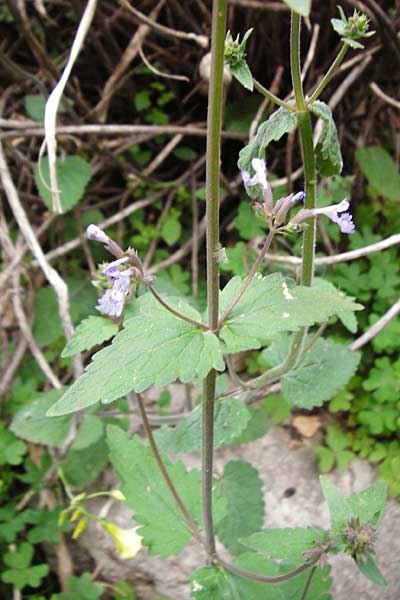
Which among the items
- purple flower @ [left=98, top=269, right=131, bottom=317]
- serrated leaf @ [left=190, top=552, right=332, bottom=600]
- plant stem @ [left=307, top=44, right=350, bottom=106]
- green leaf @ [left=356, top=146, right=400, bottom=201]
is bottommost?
serrated leaf @ [left=190, top=552, right=332, bottom=600]

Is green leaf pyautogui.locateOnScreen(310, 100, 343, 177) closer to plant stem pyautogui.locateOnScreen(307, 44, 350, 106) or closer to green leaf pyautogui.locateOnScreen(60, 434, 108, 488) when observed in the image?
plant stem pyautogui.locateOnScreen(307, 44, 350, 106)

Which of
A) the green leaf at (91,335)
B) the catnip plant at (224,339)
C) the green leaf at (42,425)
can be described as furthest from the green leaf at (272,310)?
the green leaf at (42,425)

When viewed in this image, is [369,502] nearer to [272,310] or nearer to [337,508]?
[337,508]

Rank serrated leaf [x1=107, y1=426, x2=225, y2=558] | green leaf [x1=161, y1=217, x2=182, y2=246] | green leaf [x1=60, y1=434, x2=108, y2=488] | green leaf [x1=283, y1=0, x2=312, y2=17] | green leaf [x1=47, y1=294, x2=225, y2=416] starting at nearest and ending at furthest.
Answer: green leaf [x1=283, y1=0, x2=312, y2=17]
green leaf [x1=47, y1=294, x2=225, y2=416]
serrated leaf [x1=107, y1=426, x2=225, y2=558]
green leaf [x1=60, y1=434, x2=108, y2=488]
green leaf [x1=161, y1=217, x2=182, y2=246]

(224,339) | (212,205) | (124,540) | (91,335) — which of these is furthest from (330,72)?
(124,540)

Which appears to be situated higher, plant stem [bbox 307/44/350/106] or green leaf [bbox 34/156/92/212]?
plant stem [bbox 307/44/350/106]

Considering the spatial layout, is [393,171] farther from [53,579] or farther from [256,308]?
[53,579]

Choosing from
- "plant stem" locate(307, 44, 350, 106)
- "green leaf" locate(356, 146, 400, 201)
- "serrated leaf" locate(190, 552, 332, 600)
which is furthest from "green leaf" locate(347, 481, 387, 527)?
"green leaf" locate(356, 146, 400, 201)

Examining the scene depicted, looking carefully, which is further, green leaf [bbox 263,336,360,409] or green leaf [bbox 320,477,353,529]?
green leaf [bbox 263,336,360,409]

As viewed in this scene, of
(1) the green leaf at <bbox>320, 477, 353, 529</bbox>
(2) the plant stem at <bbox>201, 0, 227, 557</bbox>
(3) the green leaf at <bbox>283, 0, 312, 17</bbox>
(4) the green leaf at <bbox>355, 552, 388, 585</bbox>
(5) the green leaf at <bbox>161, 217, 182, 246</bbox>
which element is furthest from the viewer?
(5) the green leaf at <bbox>161, 217, 182, 246</bbox>
